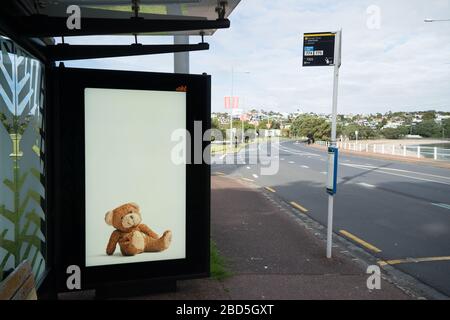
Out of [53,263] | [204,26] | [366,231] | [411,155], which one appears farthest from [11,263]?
[411,155]

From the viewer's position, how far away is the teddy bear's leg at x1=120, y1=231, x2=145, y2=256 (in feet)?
13.5

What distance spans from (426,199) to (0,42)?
12.2m

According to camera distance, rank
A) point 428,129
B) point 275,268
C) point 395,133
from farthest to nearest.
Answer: point 395,133 → point 428,129 → point 275,268

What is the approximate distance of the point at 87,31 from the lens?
3.60 m

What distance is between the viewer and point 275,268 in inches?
212

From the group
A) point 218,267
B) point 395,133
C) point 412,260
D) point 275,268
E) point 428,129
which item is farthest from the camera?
point 395,133

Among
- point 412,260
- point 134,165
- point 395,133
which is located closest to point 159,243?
point 134,165

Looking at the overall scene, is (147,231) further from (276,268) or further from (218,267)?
(276,268)

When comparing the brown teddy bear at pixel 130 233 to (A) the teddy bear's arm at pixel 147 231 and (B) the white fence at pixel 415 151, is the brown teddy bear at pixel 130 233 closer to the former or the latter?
(A) the teddy bear's arm at pixel 147 231

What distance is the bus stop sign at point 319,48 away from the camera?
19.2 ft

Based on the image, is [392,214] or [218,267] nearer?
[218,267]

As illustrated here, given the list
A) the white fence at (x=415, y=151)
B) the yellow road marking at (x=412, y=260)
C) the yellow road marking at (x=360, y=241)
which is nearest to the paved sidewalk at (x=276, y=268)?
the yellow road marking at (x=412, y=260)

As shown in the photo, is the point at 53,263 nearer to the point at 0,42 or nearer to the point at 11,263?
the point at 11,263

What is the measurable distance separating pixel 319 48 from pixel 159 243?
3.77m
